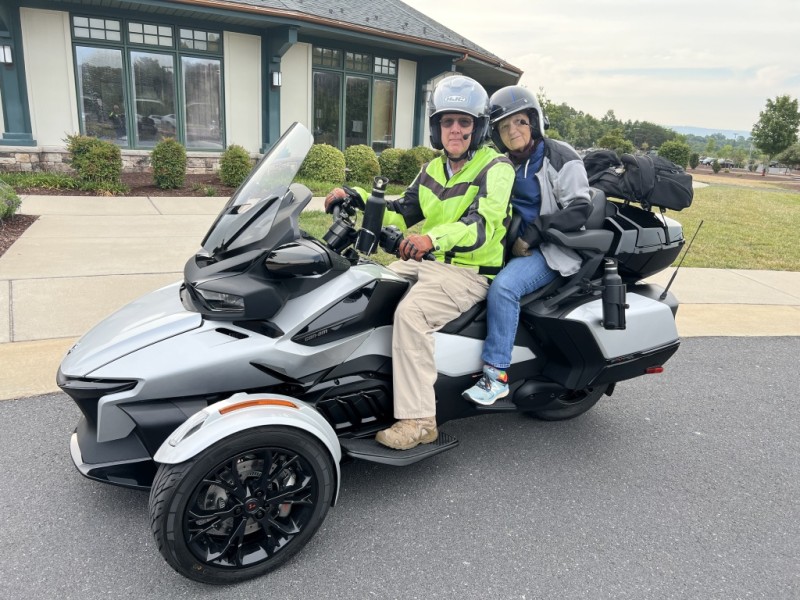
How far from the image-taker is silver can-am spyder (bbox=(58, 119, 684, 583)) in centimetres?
221

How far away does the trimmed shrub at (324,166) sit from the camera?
12.2 meters

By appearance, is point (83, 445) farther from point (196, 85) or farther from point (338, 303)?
point (196, 85)

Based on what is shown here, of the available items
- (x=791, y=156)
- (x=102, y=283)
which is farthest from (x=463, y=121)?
(x=791, y=156)

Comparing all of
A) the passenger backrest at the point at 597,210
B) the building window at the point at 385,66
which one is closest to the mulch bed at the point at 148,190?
the building window at the point at 385,66

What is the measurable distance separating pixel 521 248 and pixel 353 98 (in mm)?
13653

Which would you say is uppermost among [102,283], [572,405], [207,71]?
[207,71]

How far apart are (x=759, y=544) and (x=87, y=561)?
2.87 metres

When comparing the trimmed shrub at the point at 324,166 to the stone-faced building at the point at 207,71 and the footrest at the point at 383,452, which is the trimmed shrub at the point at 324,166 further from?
the footrest at the point at 383,452

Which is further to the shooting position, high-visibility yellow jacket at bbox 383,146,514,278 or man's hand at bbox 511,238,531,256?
man's hand at bbox 511,238,531,256

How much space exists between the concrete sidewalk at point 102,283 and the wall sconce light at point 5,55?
134 inches

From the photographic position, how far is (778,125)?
4356 centimetres

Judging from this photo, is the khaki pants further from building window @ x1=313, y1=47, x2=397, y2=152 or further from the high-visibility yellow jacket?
building window @ x1=313, y1=47, x2=397, y2=152

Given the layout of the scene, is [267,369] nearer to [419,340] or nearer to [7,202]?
[419,340]

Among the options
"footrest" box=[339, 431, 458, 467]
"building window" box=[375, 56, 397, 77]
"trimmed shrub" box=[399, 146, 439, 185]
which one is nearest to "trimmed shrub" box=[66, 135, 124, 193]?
"trimmed shrub" box=[399, 146, 439, 185]
